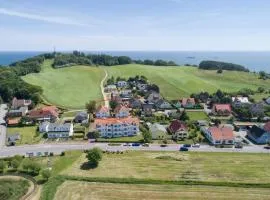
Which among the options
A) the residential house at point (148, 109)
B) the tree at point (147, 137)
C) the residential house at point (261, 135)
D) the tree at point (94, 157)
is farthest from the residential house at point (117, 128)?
the residential house at point (261, 135)

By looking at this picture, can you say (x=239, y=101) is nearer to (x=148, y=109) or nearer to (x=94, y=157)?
(x=148, y=109)

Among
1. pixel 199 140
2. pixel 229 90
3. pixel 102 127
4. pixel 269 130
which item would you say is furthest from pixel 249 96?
pixel 102 127

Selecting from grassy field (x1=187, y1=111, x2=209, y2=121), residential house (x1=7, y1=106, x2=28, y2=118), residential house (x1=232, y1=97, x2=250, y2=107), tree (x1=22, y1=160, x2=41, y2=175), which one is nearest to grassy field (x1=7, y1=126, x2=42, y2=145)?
residential house (x1=7, y1=106, x2=28, y2=118)

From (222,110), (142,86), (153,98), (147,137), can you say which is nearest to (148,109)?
(153,98)

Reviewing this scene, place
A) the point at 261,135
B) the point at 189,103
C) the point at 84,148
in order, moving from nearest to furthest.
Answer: the point at 84,148 → the point at 261,135 → the point at 189,103

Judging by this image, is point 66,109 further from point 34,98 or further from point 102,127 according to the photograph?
point 102,127

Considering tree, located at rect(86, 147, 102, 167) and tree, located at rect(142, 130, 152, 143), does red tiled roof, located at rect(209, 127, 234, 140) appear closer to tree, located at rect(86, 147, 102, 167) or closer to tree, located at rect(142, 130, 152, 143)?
tree, located at rect(142, 130, 152, 143)
